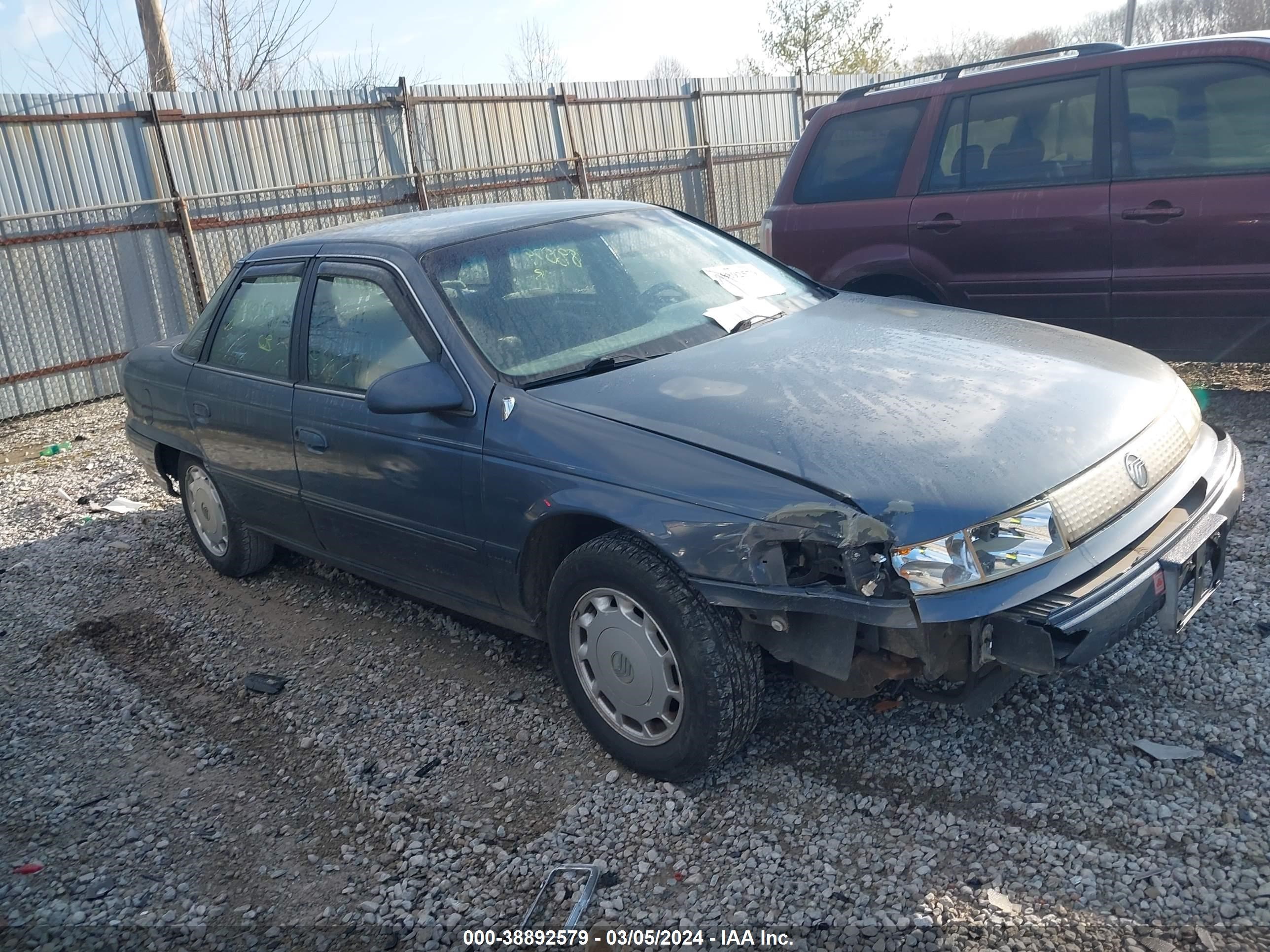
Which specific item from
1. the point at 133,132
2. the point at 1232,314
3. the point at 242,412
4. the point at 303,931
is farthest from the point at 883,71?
the point at 303,931

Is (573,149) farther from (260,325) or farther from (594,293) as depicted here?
(594,293)

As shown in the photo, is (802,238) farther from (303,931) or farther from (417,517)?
(303,931)

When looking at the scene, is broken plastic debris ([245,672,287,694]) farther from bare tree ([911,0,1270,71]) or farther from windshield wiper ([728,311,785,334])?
bare tree ([911,0,1270,71])

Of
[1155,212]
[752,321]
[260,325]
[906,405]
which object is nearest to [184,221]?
[260,325]

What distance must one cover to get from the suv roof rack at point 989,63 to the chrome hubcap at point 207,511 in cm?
437

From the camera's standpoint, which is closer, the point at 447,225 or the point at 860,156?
the point at 447,225

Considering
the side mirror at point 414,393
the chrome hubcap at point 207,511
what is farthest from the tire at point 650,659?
the chrome hubcap at point 207,511

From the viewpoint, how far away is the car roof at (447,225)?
3889mm

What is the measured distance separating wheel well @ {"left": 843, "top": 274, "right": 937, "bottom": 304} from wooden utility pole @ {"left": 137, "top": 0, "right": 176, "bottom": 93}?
37.8ft

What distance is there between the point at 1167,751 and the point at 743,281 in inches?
90.0

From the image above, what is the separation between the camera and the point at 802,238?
6598mm

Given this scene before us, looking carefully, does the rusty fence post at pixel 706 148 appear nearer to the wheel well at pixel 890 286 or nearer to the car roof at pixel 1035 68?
the car roof at pixel 1035 68

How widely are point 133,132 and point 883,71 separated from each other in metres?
24.4

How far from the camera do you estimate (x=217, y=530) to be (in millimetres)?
5266
